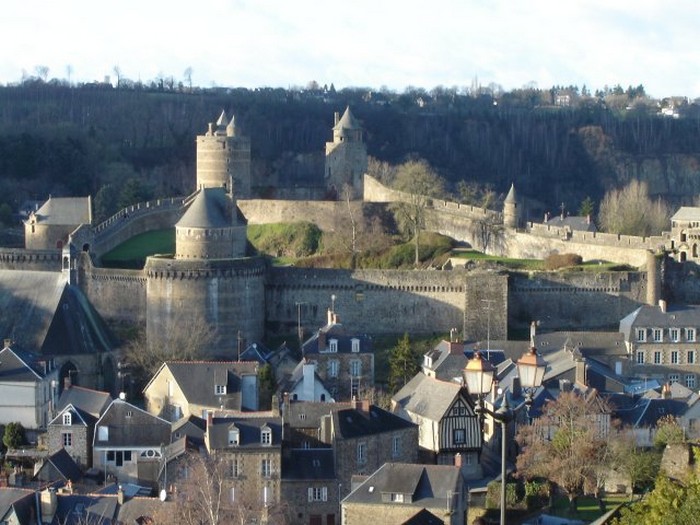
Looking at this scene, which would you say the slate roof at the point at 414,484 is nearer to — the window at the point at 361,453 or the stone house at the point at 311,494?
the stone house at the point at 311,494

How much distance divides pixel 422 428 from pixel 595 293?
47.9 ft

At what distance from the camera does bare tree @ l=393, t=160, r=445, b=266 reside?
223 ft

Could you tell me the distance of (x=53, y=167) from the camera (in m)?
88.6

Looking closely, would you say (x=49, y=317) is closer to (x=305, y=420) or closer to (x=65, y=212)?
(x=305, y=420)

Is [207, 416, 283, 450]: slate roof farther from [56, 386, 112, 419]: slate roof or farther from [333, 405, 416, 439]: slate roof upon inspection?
[56, 386, 112, 419]: slate roof

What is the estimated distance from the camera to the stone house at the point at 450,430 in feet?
147

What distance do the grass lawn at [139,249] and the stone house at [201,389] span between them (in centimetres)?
1519

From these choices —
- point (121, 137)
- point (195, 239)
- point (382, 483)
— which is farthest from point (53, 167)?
point (382, 483)

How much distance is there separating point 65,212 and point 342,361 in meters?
19.5

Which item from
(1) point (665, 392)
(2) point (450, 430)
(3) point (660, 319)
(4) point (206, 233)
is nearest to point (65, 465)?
(2) point (450, 430)

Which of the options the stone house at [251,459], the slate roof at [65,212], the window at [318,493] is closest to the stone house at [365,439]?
the window at [318,493]

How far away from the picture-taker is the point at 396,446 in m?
43.7

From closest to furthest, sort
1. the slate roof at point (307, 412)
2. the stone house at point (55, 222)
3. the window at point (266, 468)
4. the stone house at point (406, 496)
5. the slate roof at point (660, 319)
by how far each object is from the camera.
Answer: the stone house at point (406, 496) < the window at point (266, 468) < the slate roof at point (307, 412) < the slate roof at point (660, 319) < the stone house at point (55, 222)

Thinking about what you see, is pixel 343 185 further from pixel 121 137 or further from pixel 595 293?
pixel 121 137
